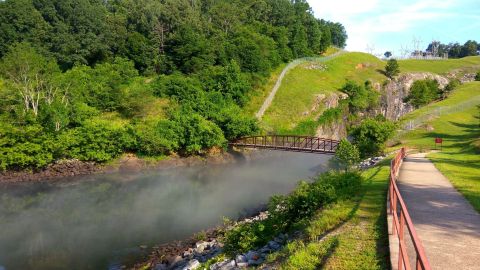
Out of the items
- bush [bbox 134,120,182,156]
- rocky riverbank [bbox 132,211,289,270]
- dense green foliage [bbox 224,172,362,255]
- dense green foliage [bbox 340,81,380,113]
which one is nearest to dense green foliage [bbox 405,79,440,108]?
dense green foliage [bbox 340,81,380,113]

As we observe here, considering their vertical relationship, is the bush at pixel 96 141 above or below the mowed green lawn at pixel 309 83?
below

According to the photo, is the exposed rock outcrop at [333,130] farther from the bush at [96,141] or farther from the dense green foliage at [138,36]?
the bush at [96,141]

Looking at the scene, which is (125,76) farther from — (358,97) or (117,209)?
(358,97)

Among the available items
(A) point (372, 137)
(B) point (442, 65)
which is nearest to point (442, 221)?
(A) point (372, 137)

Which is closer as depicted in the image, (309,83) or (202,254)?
(202,254)

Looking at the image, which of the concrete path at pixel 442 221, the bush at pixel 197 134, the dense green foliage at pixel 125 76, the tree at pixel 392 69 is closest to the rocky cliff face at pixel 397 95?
the tree at pixel 392 69

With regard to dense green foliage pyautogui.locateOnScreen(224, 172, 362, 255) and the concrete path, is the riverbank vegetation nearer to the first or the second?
dense green foliage pyautogui.locateOnScreen(224, 172, 362, 255)
